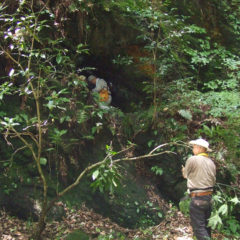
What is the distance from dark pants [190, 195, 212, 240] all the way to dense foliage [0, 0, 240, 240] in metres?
0.43

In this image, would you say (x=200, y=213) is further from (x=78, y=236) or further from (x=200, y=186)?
(x=78, y=236)

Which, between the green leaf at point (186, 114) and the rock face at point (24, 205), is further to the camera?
the green leaf at point (186, 114)

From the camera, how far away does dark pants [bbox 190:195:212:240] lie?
4.98m

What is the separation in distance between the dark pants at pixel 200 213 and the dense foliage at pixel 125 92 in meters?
0.43

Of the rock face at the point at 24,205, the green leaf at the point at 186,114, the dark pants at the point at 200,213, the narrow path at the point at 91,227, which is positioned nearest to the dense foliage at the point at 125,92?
the green leaf at the point at 186,114

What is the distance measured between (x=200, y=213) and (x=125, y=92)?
13.7ft

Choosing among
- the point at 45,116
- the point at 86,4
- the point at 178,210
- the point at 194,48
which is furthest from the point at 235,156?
the point at 86,4

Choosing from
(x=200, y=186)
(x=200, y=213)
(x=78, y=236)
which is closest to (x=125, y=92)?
(x=200, y=186)

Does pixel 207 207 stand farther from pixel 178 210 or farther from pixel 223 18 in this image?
pixel 223 18

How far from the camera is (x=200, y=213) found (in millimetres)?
5027

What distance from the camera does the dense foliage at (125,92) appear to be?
5520 mm

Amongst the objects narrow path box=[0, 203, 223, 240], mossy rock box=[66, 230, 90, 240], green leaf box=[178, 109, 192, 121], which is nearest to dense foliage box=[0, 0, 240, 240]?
green leaf box=[178, 109, 192, 121]

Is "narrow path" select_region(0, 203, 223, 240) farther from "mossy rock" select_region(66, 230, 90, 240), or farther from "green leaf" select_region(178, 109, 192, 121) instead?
"green leaf" select_region(178, 109, 192, 121)

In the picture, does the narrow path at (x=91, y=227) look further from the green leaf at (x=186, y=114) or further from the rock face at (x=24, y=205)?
the green leaf at (x=186, y=114)
